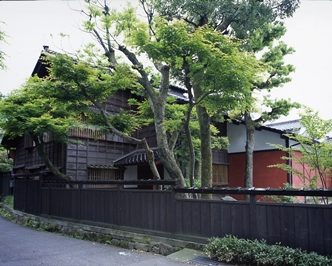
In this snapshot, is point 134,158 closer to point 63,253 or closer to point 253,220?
point 63,253

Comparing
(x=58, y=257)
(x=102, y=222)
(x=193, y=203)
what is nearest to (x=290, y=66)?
(x=193, y=203)

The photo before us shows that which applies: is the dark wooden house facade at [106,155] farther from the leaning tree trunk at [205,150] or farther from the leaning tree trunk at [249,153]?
the leaning tree trunk at [205,150]

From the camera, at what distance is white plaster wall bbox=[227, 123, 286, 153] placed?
16250 mm

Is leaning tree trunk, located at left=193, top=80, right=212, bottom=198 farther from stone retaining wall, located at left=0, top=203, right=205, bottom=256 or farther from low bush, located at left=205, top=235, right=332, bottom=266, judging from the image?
low bush, located at left=205, top=235, right=332, bottom=266

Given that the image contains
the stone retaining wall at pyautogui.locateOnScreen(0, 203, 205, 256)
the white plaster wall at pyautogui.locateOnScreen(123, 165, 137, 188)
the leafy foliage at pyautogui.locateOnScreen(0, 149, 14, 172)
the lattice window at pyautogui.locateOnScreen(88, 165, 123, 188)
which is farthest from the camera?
the leafy foliage at pyautogui.locateOnScreen(0, 149, 14, 172)

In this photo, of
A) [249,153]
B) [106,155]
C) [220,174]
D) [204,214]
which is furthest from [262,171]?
[204,214]

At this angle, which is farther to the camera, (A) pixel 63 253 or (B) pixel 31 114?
(B) pixel 31 114

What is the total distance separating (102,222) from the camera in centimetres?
899

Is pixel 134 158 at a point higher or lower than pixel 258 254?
higher

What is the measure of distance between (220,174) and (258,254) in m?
12.2

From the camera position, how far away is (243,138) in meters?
17.6

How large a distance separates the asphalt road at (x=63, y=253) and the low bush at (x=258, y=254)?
0.82 m

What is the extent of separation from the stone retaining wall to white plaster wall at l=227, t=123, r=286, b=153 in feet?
34.4

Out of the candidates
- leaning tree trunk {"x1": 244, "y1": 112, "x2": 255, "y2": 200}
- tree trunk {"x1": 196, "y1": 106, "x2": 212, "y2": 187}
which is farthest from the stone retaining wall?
leaning tree trunk {"x1": 244, "y1": 112, "x2": 255, "y2": 200}
